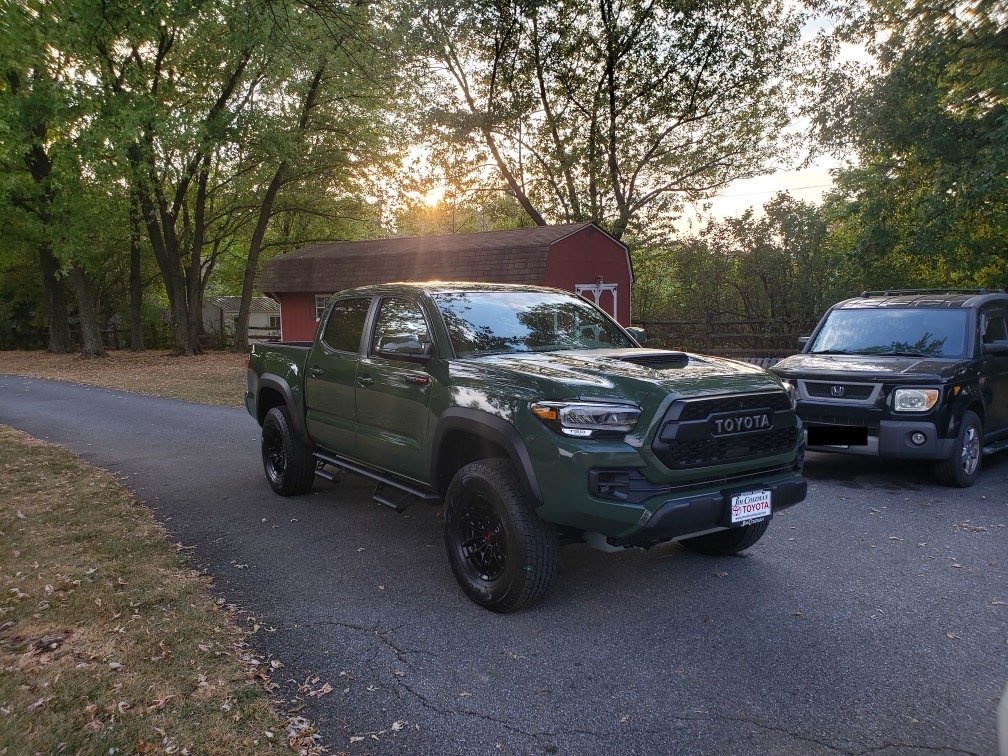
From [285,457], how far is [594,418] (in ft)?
12.7

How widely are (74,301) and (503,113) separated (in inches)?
1071

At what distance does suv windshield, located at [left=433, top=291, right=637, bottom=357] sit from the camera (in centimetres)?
510

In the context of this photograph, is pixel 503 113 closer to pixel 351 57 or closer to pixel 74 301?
pixel 351 57

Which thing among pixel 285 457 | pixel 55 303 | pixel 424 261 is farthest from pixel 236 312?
pixel 285 457

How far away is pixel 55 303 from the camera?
3167 cm

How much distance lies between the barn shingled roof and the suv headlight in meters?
16.0

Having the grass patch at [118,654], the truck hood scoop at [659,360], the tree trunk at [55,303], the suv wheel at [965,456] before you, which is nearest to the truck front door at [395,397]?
the truck hood scoop at [659,360]

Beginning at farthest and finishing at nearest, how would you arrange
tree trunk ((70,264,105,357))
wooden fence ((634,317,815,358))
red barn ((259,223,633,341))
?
1. tree trunk ((70,264,105,357))
2. red barn ((259,223,633,341))
3. wooden fence ((634,317,815,358))

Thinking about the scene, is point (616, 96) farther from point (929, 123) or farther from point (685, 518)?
point (685, 518)

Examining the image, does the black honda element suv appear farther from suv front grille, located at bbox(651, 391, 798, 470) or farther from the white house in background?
the white house in background

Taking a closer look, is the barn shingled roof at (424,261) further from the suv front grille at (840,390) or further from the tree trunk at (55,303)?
the suv front grille at (840,390)

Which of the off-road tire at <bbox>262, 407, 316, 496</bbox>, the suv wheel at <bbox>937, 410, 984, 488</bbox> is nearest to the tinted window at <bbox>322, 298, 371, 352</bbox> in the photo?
the off-road tire at <bbox>262, 407, 316, 496</bbox>

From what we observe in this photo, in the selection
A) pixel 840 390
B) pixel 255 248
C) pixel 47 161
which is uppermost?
pixel 47 161

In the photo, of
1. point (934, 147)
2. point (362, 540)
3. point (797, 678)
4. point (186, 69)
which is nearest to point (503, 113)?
point (186, 69)
